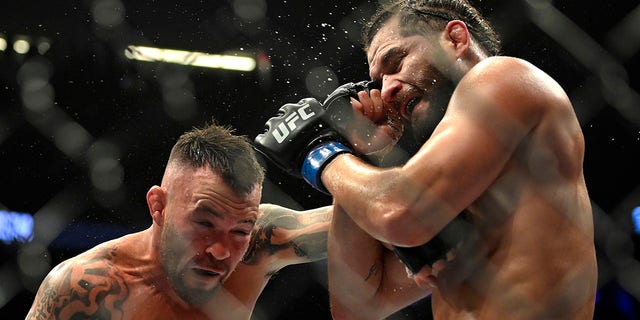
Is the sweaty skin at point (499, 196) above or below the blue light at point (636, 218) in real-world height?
above

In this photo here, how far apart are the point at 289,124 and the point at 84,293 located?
82 centimetres

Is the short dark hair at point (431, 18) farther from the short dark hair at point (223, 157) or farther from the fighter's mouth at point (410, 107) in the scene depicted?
the short dark hair at point (223, 157)

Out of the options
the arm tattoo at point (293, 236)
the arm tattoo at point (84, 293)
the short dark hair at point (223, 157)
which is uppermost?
the short dark hair at point (223, 157)

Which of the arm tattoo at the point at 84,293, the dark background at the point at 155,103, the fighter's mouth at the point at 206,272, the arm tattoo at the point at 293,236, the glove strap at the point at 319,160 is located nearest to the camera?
the glove strap at the point at 319,160

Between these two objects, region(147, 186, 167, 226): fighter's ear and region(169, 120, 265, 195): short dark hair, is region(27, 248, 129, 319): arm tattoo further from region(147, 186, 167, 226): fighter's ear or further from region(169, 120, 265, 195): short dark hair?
region(169, 120, 265, 195): short dark hair

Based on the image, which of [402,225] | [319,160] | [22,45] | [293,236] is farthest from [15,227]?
[402,225]

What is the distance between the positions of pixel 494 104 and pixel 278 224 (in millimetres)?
1166

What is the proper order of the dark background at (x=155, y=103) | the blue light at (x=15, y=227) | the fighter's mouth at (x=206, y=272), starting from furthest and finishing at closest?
1. the blue light at (x=15, y=227)
2. the dark background at (x=155, y=103)
3. the fighter's mouth at (x=206, y=272)

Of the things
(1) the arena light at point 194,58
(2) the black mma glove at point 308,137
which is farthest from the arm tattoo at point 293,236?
(1) the arena light at point 194,58

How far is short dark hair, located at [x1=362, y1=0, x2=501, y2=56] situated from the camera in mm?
1626

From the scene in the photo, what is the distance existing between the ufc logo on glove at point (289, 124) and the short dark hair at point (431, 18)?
0.27 m

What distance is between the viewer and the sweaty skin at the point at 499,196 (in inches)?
50.4

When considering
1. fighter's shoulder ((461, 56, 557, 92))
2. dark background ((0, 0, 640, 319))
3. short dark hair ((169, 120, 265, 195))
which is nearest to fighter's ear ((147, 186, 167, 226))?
short dark hair ((169, 120, 265, 195))

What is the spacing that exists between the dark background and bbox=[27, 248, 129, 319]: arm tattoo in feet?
7.19
